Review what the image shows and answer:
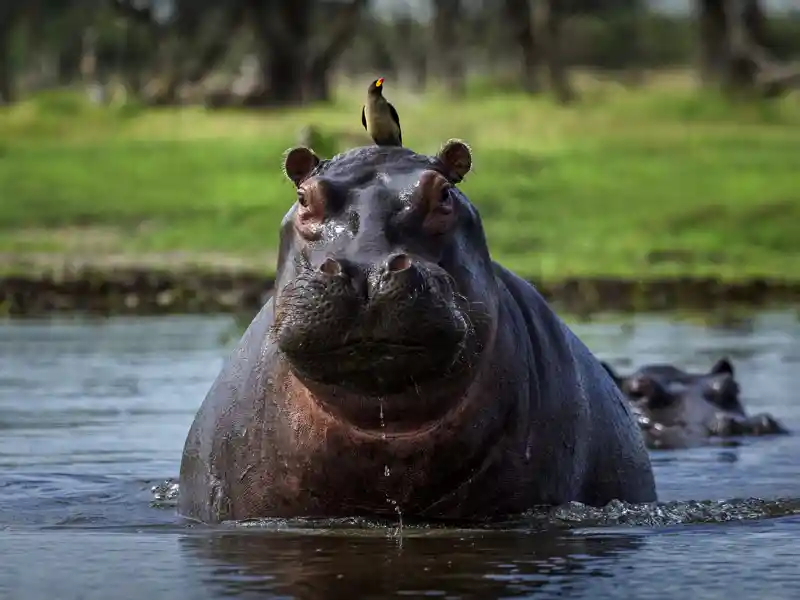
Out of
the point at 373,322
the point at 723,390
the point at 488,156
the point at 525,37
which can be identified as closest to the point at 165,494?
the point at 373,322

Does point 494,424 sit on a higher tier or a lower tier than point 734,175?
lower

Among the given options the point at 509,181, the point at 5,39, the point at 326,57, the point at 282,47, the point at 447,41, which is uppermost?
the point at 447,41

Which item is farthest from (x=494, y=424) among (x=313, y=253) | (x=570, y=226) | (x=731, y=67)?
(x=731, y=67)

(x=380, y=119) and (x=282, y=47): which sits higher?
(x=282, y=47)

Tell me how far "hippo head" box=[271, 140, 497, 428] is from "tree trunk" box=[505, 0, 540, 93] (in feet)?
115

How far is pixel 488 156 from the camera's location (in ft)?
89.1

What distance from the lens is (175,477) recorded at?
8.06 m

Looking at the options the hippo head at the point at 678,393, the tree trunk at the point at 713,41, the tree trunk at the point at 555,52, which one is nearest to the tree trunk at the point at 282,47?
the tree trunk at the point at 555,52

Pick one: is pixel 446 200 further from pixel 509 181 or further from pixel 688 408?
pixel 509 181

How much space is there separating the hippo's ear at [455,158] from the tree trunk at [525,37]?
34892 mm

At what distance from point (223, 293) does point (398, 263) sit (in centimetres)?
1231

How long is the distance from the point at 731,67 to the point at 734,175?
1615cm

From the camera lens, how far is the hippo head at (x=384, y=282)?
547 centimetres

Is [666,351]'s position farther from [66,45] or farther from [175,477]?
[66,45]
